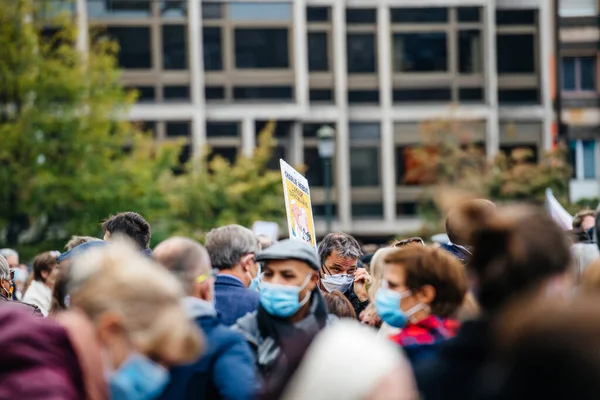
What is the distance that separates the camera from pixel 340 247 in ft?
32.8

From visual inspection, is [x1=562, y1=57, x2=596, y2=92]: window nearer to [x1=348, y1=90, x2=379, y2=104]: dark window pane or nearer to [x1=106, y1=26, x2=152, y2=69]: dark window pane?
[x1=348, y1=90, x2=379, y2=104]: dark window pane

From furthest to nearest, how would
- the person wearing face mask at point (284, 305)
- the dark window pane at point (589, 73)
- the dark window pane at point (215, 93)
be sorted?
1. the dark window pane at point (589, 73)
2. the dark window pane at point (215, 93)
3. the person wearing face mask at point (284, 305)

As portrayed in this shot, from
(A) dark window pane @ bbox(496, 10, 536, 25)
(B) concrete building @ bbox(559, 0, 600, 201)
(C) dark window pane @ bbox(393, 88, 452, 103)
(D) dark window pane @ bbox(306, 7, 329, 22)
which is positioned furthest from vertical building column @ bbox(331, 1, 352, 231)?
(B) concrete building @ bbox(559, 0, 600, 201)

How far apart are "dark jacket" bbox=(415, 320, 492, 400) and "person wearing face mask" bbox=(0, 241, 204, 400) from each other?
2.61 feet

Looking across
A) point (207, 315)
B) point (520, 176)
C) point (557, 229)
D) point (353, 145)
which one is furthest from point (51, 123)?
point (557, 229)

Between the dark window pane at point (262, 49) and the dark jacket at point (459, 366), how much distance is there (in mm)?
42145

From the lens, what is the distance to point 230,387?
573 cm

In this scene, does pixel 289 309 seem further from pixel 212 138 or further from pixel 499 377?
pixel 212 138

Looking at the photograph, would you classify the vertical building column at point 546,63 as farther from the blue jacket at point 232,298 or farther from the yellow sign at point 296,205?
the blue jacket at point 232,298

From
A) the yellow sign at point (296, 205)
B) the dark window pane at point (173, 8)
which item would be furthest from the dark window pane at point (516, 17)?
the yellow sign at point (296, 205)

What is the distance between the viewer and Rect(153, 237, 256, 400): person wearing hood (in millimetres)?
5664

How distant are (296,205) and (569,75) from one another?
38.5 metres

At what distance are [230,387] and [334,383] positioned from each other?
7.57ft

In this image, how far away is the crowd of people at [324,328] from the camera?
338 cm
